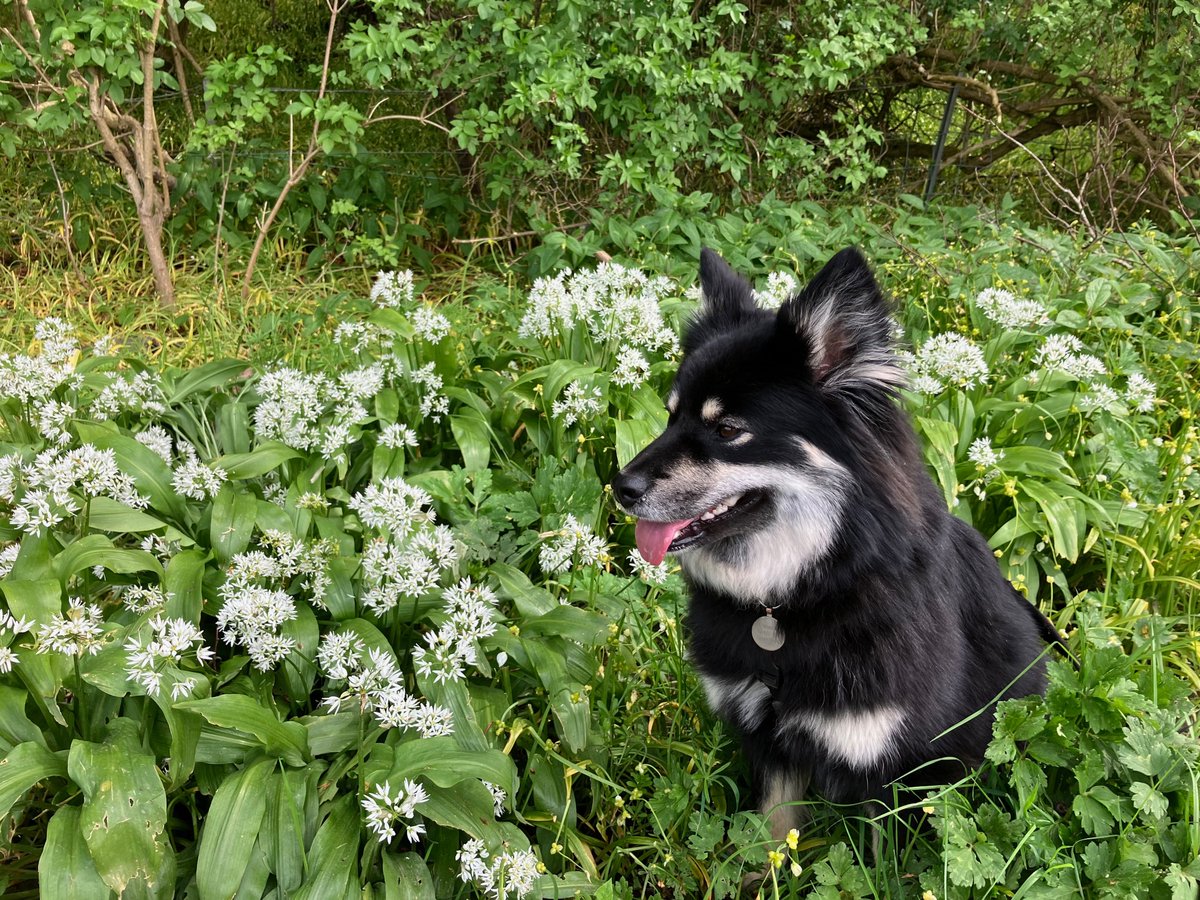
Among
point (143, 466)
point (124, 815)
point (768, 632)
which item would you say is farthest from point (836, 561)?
point (143, 466)

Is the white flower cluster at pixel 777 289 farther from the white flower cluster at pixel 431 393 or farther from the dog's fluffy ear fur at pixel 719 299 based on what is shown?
the white flower cluster at pixel 431 393

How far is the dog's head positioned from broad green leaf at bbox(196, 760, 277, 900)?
1.05 meters

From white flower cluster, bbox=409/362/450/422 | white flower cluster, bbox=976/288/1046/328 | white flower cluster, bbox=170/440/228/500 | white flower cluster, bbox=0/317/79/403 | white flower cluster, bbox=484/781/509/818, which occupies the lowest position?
white flower cluster, bbox=484/781/509/818

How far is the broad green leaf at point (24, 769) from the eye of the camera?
173cm

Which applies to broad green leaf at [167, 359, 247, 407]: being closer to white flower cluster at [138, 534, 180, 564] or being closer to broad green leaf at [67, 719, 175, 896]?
white flower cluster at [138, 534, 180, 564]

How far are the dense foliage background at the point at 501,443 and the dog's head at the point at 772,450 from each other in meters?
0.29

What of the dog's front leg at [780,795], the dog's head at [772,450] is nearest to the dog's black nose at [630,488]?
the dog's head at [772,450]

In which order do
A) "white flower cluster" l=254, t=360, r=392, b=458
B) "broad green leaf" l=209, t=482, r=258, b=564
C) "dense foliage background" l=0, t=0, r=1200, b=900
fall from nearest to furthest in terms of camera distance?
1. "dense foliage background" l=0, t=0, r=1200, b=900
2. "broad green leaf" l=209, t=482, r=258, b=564
3. "white flower cluster" l=254, t=360, r=392, b=458

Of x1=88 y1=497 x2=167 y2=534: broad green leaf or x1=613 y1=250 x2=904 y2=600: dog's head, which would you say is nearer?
x1=613 y1=250 x2=904 y2=600: dog's head

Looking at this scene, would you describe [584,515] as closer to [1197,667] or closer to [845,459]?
[845,459]

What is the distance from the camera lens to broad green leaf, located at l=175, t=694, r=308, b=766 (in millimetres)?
1792

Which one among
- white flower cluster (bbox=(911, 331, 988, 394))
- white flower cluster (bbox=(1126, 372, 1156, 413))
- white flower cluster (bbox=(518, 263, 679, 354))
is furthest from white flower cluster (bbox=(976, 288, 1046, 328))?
white flower cluster (bbox=(518, 263, 679, 354))

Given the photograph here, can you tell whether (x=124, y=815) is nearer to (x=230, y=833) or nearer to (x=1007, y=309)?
(x=230, y=833)

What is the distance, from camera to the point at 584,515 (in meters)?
2.92
